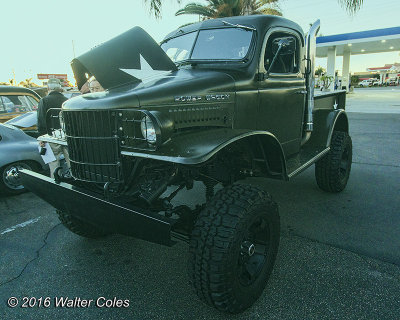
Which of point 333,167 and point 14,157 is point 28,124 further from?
point 333,167

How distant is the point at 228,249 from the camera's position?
1.92 metres

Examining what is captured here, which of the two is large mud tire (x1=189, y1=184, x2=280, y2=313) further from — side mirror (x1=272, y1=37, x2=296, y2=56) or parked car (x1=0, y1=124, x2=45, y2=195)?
parked car (x1=0, y1=124, x2=45, y2=195)

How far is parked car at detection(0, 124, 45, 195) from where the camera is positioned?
469cm

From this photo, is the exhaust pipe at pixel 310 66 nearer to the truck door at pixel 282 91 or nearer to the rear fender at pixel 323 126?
the truck door at pixel 282 91

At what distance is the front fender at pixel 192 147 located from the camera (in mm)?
1808

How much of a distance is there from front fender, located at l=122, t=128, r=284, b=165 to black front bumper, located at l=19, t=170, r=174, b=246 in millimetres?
346

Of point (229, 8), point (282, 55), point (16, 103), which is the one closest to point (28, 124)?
point (16, 103)

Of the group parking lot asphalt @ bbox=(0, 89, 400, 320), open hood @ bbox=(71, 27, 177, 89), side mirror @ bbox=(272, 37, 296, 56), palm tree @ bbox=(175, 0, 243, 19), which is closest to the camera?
parking lot asphalt @ bbox=(0, 89, 400, 320)

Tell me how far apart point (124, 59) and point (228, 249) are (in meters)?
1.63

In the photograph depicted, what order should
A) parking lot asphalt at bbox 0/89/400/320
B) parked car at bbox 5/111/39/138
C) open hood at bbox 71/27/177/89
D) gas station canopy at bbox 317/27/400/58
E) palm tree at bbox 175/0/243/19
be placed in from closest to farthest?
parking lot asphalt at bbox 0/89/400/320
open hood at bbox 71/27/177/89
parked car at bbox 5/111/39/138
palm tree at bbox 175/0/243/19
gas station canopy at bbox 317/27/400/58

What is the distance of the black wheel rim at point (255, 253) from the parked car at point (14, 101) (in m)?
6.38

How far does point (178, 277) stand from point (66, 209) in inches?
40.9

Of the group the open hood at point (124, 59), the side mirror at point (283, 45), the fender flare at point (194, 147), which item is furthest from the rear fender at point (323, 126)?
the open hood at point (124, 59)

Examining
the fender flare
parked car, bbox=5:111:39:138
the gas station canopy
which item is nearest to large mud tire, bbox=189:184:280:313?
the fender flare
